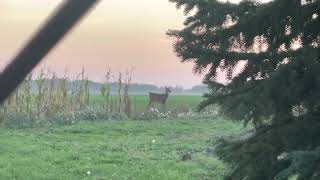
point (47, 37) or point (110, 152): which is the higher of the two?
point (47, 37)

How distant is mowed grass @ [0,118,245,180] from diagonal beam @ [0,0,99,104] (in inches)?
107

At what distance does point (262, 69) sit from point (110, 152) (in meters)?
7.12

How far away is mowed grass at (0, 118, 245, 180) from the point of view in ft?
26.5

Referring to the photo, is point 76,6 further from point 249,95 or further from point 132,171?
point 132,171

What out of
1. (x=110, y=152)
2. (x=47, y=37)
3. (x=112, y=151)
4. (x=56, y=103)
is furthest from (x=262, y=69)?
(x=56, y=103)

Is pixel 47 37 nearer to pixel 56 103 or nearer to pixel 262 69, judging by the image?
pixel 262 69

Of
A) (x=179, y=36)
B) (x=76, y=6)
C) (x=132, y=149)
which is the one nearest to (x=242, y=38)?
(x=179, y=36)

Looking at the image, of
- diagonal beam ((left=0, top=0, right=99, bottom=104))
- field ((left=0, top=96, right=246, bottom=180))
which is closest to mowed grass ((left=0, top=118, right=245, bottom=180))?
field ((left=0, top=96, right=246, bottom=180))

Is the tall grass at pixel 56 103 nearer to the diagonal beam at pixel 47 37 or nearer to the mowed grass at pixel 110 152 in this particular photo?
the mowed grass at pixel 110 152

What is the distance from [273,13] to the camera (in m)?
3.18

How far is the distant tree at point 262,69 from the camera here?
9.66 feet

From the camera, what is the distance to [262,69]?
3254mm

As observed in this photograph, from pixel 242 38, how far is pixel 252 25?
0.10m

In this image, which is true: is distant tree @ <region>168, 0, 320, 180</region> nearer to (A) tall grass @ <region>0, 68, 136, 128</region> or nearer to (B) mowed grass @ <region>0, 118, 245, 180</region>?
(B) mowed grass @ <region>0, 118, 245, 180</region>
